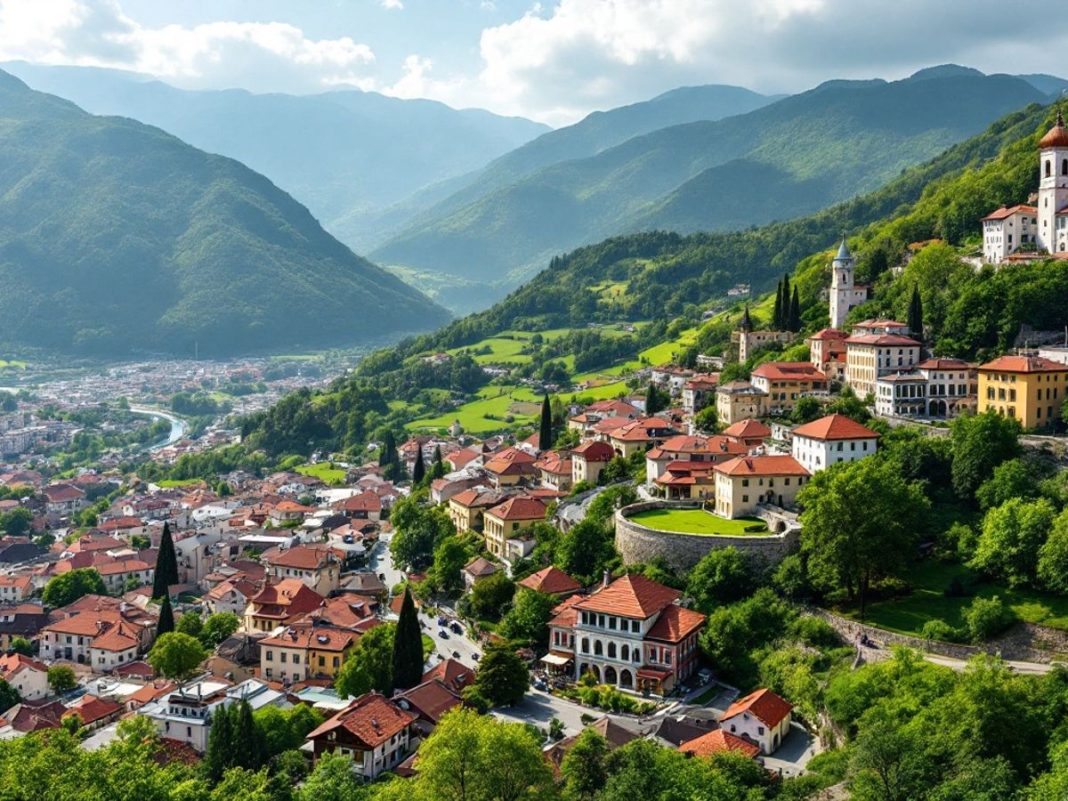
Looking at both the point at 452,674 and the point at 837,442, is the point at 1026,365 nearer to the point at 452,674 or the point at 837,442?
the point at 837,442

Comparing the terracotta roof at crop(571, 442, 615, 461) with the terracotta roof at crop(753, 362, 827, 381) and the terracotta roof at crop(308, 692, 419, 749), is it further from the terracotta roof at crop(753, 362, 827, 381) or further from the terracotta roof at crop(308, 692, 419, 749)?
the terracotta roof at crop(308, 692, 419, 749)

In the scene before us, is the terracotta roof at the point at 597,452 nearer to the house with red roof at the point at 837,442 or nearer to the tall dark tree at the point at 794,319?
the house with red roof at the point at 837,442

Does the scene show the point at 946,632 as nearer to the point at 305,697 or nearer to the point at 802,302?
the point at 305,697

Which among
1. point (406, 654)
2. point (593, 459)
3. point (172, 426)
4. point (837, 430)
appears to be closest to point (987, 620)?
point (837, 430)

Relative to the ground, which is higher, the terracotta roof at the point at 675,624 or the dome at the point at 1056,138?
the dome at the point at 1056,138

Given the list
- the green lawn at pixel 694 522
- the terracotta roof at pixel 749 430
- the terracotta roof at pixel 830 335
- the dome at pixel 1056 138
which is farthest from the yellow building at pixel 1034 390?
the dome at pixel 1056 138
